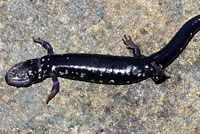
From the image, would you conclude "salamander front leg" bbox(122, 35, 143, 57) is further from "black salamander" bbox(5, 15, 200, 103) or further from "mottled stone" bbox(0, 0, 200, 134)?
"mottled stone" bbox(0, 0, 200, 134)

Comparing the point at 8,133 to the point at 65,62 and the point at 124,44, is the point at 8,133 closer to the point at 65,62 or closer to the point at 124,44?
the point at 65,62

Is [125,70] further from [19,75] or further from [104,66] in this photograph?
[19,75]

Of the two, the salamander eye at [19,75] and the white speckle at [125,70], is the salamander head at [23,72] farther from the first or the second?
the white speckle at [125,70]

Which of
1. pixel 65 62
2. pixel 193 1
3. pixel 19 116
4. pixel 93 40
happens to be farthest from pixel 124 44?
pixel 19 116

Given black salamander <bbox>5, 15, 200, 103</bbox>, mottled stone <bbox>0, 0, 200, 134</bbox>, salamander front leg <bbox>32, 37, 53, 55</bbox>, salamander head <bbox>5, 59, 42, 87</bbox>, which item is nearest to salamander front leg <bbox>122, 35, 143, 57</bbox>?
black salamander <bbox>5, 15, 200, 103</bbox>

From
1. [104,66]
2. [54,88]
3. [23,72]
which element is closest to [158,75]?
[104,66]

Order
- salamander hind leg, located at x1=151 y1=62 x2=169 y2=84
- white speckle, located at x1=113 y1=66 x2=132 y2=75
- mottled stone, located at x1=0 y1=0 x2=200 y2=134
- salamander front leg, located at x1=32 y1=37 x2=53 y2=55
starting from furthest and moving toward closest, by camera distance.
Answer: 1. salamander front leg, located at x1=32 y1=37 x2=53 y2=55
2. mottled stone, located at x1=0 y1=0 x2=200 y2=134
3. white speckle, located at x1=113 y1=66 x2=132 y2=75
4. salamander hind leg, located at x1=151 y1=62 x2=169 y2=84

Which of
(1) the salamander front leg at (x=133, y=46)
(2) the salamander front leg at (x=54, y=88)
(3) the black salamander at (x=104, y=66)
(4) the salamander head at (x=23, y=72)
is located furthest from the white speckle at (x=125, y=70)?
(4) the salamander head at (x=23, y=72)

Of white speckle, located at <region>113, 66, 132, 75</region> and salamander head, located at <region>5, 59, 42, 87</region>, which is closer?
white speckle, located at <region>113, 66, 132, 75</region>
